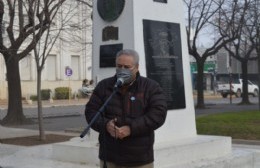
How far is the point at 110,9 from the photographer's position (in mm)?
9086

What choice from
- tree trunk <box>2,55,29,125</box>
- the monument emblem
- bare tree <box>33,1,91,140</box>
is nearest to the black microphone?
the monument emblem

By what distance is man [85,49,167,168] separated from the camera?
16.5 ft

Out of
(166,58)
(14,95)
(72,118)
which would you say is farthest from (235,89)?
(166,58)

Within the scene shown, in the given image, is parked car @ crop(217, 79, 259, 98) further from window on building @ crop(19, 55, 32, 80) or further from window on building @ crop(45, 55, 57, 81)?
window on building @ crop(19, 55, 32, 80)

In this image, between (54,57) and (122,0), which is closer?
(122,0)

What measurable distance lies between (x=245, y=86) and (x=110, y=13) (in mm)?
27966

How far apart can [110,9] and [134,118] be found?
4.30 meters

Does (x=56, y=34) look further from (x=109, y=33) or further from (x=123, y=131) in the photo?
(x=123, y=131)

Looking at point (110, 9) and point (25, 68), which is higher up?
point (25, 68)

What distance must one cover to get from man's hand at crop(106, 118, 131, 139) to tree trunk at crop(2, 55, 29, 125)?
17.8 meters

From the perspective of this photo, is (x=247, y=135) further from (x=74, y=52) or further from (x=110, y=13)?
(x=74, y=52)

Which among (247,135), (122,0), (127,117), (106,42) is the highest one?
(122,0)

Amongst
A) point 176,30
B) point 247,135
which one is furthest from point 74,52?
point 176,30

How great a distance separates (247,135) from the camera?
14945 mm
